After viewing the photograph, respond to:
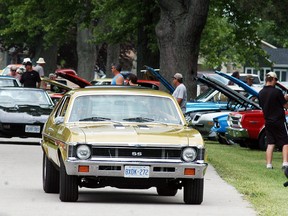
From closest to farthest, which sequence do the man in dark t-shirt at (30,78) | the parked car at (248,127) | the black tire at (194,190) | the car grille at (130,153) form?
1. the car grille at (130,153)
2. the black tire at (194,190)
3. the parked car at (248,127)
4. the man in dark t-shirt at (30,78)

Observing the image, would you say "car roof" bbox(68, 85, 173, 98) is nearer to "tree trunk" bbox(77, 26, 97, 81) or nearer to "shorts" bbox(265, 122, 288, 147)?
"shorts" bbox(265, 122, 288, 147)

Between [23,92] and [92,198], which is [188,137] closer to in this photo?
[92,198]

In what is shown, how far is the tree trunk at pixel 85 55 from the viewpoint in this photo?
63.3 m

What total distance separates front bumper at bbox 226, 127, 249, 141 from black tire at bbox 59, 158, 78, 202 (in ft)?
46.3

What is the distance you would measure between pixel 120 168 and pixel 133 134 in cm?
50

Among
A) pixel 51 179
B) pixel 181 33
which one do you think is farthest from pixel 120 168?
pixel 181 33

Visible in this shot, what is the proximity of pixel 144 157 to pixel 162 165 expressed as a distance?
237 mm

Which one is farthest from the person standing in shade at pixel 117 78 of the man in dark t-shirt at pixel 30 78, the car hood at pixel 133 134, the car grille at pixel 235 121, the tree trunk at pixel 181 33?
the car hood at pixel 133 134

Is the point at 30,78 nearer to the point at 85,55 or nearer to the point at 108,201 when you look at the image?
the point at 108,201

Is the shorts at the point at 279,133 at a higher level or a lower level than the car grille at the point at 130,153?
lower

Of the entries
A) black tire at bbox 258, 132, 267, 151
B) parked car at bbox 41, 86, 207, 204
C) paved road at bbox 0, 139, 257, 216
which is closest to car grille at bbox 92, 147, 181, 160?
parked car at bbox 41, 86, 207, 204

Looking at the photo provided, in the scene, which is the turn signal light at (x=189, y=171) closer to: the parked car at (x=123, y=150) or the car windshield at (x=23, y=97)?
the parked car at (x=123, y=150)

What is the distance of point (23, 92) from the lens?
2920cm

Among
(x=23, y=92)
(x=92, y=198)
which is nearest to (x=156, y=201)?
(x=92, y=198)
